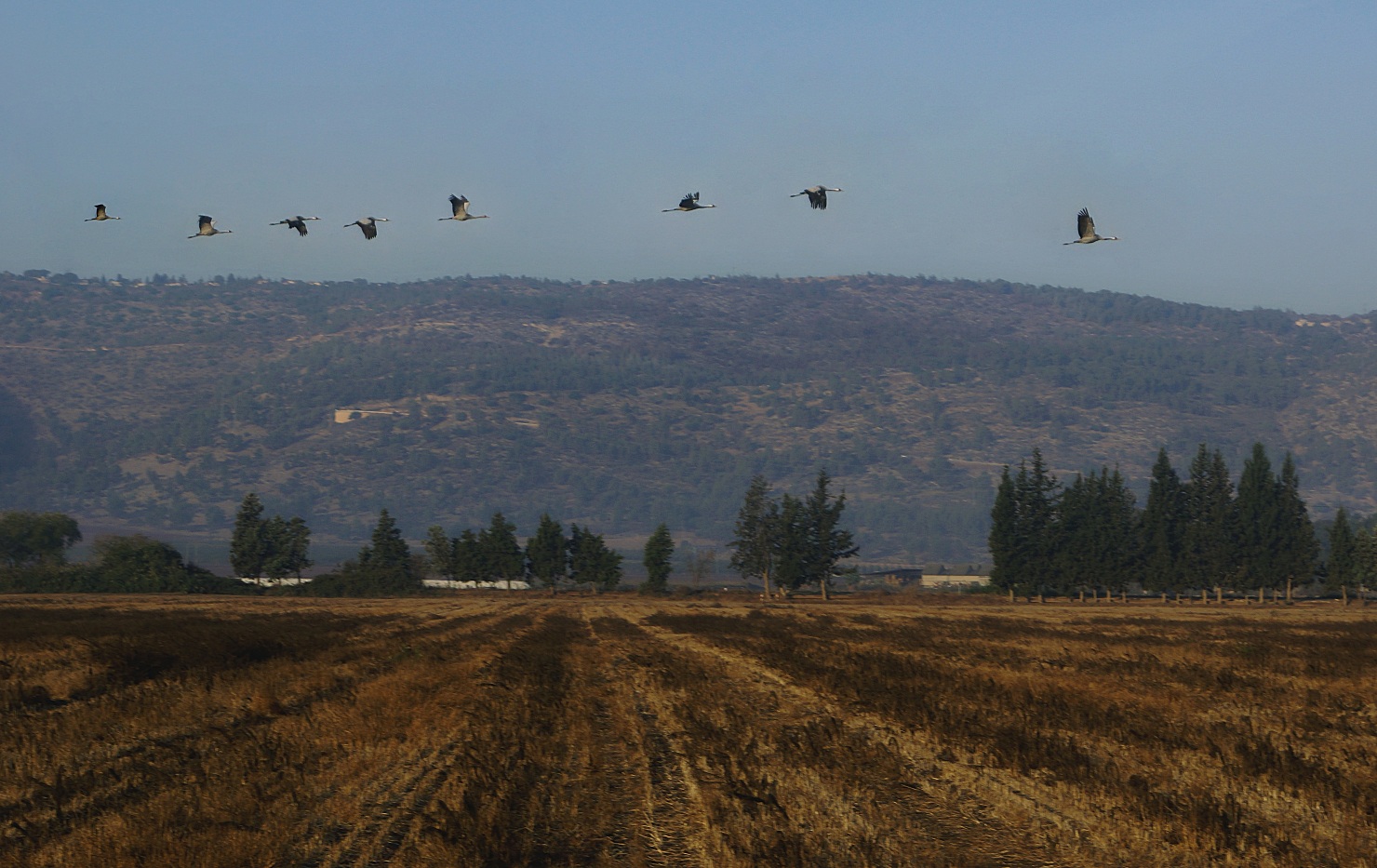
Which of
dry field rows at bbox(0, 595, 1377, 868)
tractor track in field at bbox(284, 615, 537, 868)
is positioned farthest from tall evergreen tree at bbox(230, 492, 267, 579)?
tractor track in field at bbox(284, 615, 537, 868)

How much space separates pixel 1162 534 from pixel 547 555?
210ft

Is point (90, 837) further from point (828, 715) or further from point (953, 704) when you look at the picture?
point (953, 704)

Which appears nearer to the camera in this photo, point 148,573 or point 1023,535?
point 1023,535

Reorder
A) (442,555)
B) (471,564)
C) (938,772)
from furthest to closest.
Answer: (442,555), (471,564), (938,772)

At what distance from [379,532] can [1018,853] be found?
428ft

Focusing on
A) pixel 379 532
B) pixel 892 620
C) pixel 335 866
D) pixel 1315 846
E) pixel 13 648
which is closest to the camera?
pixel 335 866

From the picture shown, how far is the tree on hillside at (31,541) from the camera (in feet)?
504

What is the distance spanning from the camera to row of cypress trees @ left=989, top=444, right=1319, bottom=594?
11612 centimetres

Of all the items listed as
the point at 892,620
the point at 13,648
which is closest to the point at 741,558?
the point at 892,620

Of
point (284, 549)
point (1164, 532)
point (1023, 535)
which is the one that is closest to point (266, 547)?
point (284, 549)

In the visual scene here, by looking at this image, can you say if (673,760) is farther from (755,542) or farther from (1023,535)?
(755,542)

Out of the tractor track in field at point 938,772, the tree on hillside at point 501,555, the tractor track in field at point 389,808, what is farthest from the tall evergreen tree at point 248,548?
the tractor track in field at point 389,808

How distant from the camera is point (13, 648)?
34531 mm

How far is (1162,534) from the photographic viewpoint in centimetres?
12025
